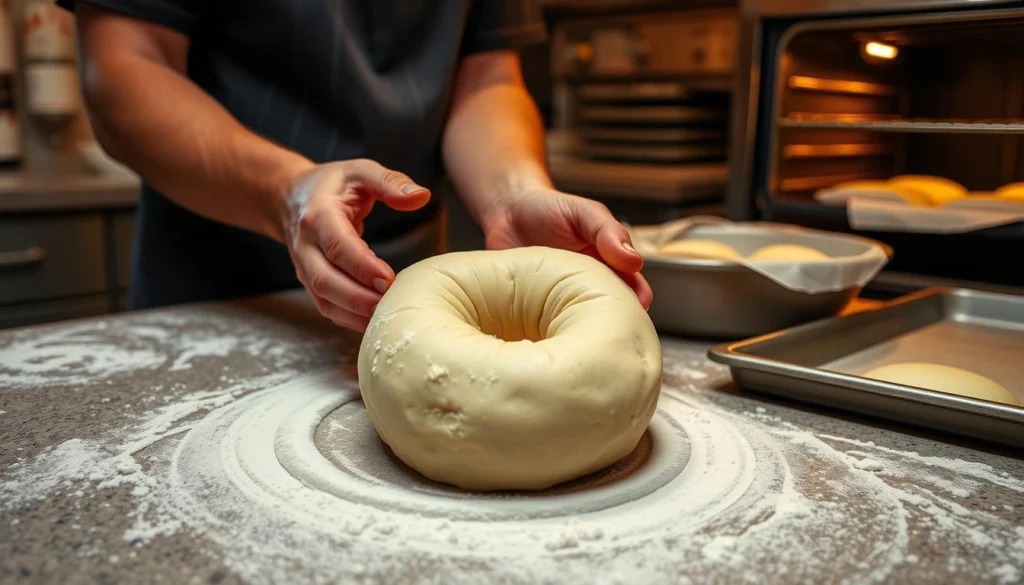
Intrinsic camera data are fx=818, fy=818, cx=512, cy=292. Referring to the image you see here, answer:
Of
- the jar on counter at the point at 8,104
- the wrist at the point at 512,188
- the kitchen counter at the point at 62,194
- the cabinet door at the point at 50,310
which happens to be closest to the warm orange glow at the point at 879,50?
the wrist at the point at 512,188

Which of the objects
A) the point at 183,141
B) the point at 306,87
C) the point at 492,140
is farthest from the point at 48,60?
the point at 492,140

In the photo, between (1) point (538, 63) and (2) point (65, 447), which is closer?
(2) point (65, 447)

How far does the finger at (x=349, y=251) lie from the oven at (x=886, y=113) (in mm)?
994

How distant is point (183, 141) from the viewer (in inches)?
40.9

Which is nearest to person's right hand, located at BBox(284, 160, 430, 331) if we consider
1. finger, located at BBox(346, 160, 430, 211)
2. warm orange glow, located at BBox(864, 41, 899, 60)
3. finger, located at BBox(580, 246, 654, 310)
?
finger, located at BBox(346, 160, 430, 211)

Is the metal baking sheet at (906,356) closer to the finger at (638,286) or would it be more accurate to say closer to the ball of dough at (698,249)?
the finger at (638,286)

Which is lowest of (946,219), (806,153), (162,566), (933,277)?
(162,566)

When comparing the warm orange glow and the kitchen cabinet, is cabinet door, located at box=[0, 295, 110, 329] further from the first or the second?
the warm orange glow

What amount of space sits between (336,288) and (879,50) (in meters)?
1.34

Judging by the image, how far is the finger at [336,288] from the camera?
810 millimetres

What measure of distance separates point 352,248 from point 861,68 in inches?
52.4

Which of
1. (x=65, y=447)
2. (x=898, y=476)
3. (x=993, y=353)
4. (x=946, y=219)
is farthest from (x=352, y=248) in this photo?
(x=946, y=219)

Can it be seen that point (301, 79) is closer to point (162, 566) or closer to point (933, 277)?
point (162, 566)

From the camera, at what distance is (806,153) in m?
1.69
